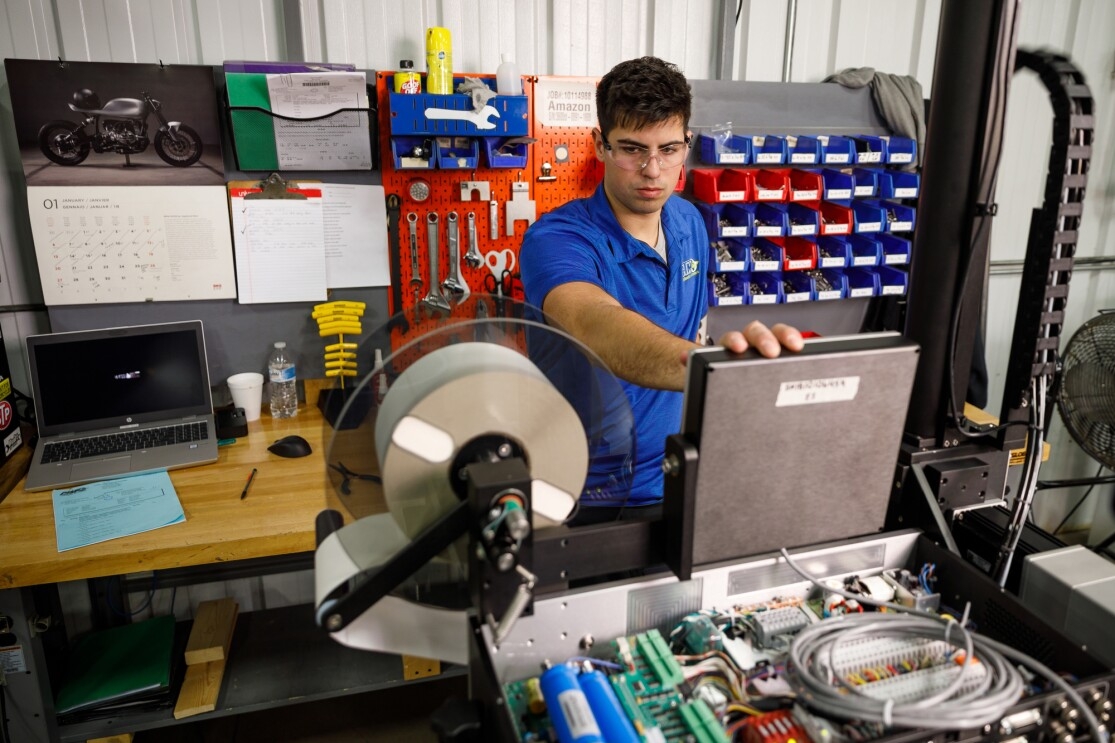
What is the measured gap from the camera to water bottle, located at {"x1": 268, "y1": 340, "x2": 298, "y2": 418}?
2332 mm

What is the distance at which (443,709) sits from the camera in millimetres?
729

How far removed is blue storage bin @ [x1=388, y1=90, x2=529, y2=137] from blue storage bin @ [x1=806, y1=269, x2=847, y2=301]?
1205 millimetres

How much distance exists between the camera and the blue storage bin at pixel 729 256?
2500 millimetres

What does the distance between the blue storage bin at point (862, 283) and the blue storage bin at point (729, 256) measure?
430 millimetres

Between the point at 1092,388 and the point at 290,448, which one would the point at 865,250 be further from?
the point at 290,448

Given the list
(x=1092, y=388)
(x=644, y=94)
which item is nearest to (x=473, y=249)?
(x=644, y=94)

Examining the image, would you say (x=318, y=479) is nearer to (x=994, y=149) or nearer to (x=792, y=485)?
(x=792, y=485)

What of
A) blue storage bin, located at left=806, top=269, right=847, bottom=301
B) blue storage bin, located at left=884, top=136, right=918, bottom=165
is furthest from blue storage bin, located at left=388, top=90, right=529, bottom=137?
blue storage bin, located at left=884, top=136, right=918, bottom=165

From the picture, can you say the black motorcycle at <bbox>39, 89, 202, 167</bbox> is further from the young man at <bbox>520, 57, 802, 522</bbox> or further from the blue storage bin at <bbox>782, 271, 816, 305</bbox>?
the blue storage bin at <bbox>782, 271, 816, 305</bbox>

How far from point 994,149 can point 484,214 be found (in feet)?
5.62

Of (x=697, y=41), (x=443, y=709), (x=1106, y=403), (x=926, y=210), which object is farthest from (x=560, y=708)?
(x=697, y=41)

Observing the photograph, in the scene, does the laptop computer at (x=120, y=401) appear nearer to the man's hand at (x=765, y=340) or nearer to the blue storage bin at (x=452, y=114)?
the blue storage bin at (x=452, y=114)

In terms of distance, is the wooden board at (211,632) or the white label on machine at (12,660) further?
the wooden board at (211,632)

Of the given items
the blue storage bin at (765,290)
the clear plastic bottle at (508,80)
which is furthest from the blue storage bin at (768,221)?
the clear plastic bottle at (508,80)
